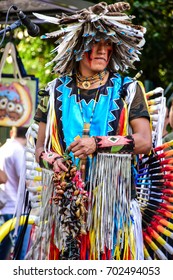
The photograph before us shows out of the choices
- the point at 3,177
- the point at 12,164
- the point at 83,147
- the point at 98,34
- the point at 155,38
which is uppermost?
the point at 155,38

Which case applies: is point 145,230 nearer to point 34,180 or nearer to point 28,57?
point 34,180

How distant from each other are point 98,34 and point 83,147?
697 mm

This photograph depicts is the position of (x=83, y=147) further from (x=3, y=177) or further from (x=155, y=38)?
(x=155, y=38)

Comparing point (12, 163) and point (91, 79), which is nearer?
point (91, 79)

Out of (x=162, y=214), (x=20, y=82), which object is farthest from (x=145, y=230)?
(x=20, y=82)

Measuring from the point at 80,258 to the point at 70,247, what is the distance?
0.10 meters

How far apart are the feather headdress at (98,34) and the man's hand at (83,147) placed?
0.55m

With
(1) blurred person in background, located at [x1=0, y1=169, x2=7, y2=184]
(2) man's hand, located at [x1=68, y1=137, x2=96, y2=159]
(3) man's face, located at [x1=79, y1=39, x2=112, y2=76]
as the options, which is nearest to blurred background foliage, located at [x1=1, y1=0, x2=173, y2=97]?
(1) blurred person in background, located at [x1=0, y1=169, x2=7, y2=184]

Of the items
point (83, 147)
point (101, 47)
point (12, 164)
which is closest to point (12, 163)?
point (12, 164)

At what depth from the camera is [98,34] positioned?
17.5 feet

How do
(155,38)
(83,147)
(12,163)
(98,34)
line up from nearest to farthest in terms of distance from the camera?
(83,147) → (98,34) → (12,163) → (155,38)

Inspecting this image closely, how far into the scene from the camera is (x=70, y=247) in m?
5.25

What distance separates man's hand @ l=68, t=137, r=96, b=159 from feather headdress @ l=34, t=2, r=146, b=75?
55 cm

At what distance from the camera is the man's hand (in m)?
5.11
